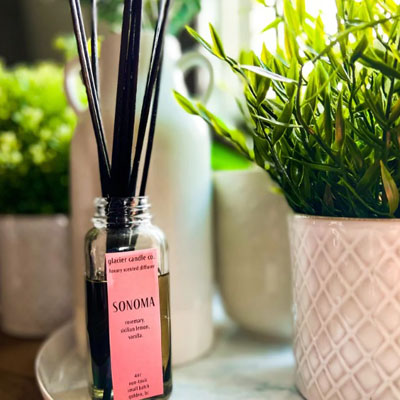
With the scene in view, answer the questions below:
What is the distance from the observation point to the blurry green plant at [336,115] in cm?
31

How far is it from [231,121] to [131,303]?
0.61 meters

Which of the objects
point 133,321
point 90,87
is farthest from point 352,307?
point 90,87

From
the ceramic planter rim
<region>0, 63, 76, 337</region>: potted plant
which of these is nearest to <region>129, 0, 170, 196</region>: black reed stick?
the ceramic planter rim

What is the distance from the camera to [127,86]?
0.37m

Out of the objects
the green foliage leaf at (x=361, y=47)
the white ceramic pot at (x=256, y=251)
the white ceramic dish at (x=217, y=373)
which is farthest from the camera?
the white ceramic pot at (x=256, y=251)

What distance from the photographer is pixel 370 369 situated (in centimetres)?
34

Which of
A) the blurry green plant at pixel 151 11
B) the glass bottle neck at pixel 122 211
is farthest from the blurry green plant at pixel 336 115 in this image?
the blurry green plant at pixel 151 11

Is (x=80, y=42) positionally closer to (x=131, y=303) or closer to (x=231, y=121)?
(x=131, y=303)

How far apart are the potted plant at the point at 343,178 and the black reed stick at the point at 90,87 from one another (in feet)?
0.31

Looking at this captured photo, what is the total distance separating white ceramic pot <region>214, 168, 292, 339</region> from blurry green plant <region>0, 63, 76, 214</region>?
24cm

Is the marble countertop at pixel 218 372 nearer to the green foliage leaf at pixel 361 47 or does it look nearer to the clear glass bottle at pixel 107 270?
the clear glass bottle at pixel 107 270

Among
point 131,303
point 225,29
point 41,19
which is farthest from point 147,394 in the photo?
point 41,19

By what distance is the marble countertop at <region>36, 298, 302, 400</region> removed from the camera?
42 cm

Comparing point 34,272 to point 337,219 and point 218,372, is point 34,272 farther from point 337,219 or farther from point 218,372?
point 337,219
